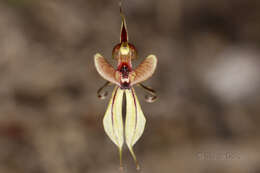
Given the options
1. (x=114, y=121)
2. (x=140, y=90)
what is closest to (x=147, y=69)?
(x=114, y=121)

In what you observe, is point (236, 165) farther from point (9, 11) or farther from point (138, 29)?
Answer: point (9, 11)

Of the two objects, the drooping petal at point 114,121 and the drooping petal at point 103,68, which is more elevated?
the drooping petal at point 103,68

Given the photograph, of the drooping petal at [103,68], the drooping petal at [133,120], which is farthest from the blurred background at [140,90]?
the drooping petal at [103,68]

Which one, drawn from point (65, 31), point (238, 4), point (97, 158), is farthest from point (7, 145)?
point (238, 4)

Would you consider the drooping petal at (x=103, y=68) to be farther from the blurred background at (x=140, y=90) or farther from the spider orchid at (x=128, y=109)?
the blurred background at (x=140, y=90)

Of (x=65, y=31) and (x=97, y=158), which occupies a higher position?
(x=65, y=31)

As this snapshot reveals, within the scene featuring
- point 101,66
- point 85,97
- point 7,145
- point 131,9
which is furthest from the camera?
point 131,9

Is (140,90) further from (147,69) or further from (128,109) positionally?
(147,69)
